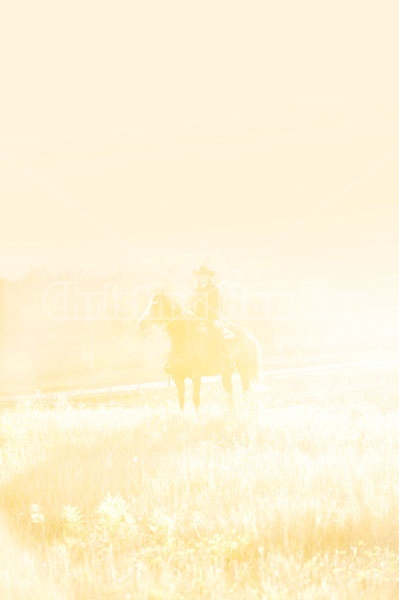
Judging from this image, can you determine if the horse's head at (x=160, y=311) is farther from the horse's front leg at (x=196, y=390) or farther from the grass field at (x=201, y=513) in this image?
the grass field at (x=201, y=513)

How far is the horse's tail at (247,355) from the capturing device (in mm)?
19091

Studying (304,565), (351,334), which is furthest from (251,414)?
(351,334)

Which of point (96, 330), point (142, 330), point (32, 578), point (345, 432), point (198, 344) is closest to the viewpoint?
point (32, 578)

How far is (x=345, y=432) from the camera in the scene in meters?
12.6

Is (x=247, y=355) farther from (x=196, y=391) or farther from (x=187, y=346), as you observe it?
(x=196, y=391)

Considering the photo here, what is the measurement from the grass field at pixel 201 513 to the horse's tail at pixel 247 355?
19.4 ft

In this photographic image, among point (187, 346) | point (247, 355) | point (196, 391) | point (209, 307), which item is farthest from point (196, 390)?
point (247, 355)

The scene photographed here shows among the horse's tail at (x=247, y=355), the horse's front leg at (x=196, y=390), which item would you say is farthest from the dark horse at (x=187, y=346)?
the horse's tail at (x=247, y=355)

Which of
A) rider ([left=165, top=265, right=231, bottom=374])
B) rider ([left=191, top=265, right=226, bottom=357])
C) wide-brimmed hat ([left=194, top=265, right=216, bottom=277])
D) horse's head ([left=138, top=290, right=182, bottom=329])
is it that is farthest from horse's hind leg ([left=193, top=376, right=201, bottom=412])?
wide-brimmed hat ([left=194, top=265, right=216, bottom=277])

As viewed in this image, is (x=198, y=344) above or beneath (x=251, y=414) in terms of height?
above

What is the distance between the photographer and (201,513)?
24.7 ft

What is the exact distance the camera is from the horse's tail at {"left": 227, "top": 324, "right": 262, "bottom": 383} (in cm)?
1909

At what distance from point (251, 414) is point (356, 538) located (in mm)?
7998

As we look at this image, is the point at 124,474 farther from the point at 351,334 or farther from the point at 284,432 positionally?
the point at 351,334
